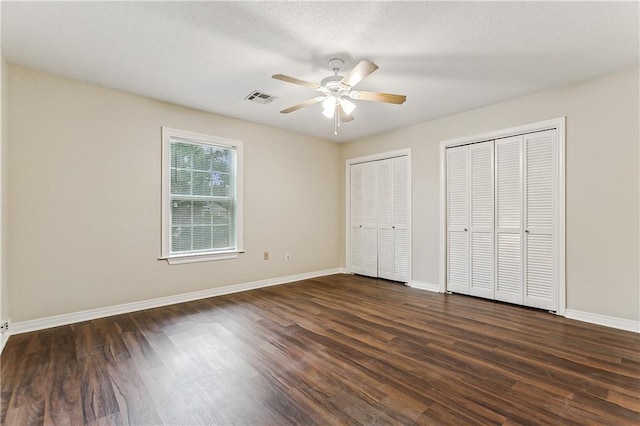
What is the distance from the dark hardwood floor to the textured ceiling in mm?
2455

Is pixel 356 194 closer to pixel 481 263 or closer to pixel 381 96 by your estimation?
pixel 481 263

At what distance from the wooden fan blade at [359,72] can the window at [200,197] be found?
7.75 ft

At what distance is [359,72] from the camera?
229cm

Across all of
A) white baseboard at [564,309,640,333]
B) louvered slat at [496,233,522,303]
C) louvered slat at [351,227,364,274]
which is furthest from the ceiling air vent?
white baseboard at [564,309,640,333]

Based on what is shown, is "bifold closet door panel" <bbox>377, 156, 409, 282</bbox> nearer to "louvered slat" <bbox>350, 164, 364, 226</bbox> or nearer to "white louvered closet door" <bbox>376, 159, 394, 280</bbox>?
"white louvered closet door" <bbox>376, 159, 394, 280</bbox>

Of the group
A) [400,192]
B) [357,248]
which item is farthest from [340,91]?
[357,248]

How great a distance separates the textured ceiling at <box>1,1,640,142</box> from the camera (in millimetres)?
2014

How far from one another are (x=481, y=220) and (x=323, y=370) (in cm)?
295

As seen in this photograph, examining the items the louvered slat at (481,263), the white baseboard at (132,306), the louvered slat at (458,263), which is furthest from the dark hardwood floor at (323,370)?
the louvered slat at (458,263)

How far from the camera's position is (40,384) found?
193cm

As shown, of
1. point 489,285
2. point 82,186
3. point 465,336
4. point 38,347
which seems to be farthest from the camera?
point 489,285

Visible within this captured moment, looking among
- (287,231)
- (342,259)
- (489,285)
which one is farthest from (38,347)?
(489,285)

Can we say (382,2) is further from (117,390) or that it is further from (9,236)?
(9,236)

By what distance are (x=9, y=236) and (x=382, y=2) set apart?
369 cm
